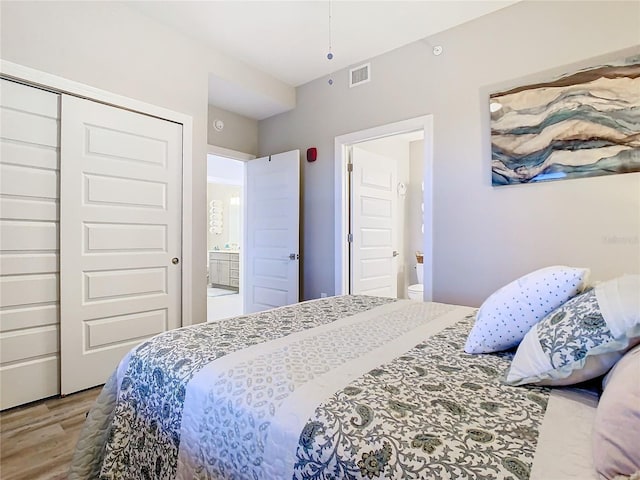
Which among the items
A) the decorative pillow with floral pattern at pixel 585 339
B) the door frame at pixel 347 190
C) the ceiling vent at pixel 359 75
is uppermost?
the ceiling vent at pixel 359 75

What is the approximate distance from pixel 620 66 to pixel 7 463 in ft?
13.2

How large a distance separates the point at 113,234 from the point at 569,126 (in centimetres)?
332

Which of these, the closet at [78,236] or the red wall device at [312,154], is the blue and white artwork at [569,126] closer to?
the red wall device at [312,154]

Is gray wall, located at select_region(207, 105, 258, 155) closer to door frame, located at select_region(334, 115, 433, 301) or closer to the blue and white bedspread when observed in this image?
door frame, located at select_region(334, 115, 433, 301)

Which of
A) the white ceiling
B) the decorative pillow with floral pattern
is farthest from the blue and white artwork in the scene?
the decorative pillow with floral pattern

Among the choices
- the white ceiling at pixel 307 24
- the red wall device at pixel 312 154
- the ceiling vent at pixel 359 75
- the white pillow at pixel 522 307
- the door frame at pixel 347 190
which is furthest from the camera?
the red wall device at pixel 312 154

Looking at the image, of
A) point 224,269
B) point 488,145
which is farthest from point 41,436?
point 224,269

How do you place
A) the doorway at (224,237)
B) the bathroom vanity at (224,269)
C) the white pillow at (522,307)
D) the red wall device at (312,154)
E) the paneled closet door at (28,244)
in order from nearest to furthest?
the white pillow at (522,307) → the paneled closet door at (28,244) → the red wall device at (312,154) → the doorway at (224,237) → the bathroom vanity at (224,269)

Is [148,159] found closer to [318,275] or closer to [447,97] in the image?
[318,275]

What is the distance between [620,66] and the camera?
208 cm

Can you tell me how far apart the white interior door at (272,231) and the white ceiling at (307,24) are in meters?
1.03

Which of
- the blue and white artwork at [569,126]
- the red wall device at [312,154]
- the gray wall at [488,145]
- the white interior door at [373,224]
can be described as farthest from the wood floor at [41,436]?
the blue and white artwork at [569,126]

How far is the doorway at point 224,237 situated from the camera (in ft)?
18.4

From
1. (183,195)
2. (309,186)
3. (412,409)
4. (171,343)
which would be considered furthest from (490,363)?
(309,186)
